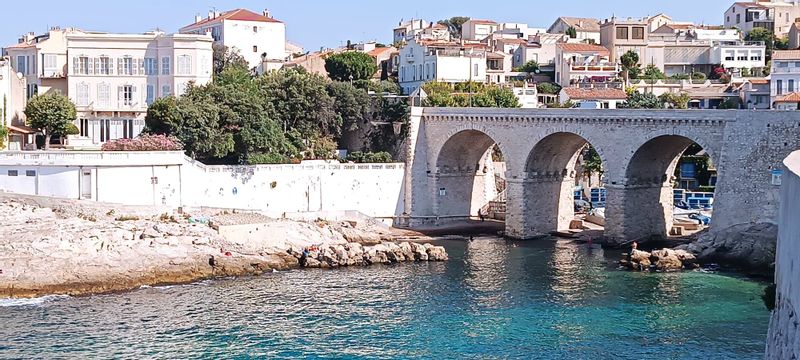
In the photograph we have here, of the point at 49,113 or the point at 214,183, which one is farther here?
the point at 49,113

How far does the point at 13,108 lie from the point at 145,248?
19154 mm

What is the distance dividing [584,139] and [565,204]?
509 centimetres

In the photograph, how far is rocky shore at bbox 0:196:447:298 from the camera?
4281 cm

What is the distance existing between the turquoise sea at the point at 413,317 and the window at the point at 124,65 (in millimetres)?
21041

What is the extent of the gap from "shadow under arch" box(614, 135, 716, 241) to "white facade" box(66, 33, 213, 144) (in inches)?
976

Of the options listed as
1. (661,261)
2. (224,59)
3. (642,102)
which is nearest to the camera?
(661,261)

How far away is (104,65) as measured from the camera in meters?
62.7

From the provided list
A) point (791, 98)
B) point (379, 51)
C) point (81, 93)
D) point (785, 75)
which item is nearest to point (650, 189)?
point (791, 98)

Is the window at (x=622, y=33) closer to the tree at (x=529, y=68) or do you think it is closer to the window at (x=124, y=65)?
the tree at (x=529, y=68)

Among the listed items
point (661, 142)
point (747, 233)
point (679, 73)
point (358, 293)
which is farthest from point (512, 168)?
point (679, 73)

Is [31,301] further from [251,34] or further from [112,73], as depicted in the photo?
[251,34]

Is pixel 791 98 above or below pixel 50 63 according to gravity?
below

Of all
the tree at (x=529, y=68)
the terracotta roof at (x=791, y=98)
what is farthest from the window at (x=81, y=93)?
the terracotta roof at (x=791, y=98)

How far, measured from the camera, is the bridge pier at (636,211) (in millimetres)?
53312
